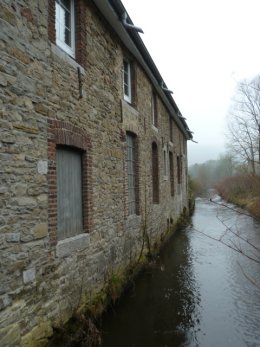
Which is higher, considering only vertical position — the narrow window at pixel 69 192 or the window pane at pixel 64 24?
the window pane at pixel 64 24

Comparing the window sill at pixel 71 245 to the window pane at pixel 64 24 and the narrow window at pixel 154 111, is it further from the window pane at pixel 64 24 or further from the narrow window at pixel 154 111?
the narrow window at pixel 154 111

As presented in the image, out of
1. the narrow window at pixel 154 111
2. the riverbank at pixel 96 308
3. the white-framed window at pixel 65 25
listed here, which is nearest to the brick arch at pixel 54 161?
the riverbank at pixel 96 308

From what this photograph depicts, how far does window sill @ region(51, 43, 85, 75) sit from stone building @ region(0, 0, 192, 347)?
0.06 feet

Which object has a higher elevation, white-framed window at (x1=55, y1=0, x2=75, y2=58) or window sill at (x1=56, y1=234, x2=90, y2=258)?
white-framed window at (x1=55, y1=0, x2=75, y2=58)

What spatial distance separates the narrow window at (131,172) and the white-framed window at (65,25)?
11.0 feet

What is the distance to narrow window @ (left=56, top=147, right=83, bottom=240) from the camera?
513cm

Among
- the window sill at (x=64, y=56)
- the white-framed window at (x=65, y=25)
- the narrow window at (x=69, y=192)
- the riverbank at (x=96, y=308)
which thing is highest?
the white-framed window at (x=65, y=25)

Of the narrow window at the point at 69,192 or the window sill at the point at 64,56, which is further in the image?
the narrow window at the point at 69,192

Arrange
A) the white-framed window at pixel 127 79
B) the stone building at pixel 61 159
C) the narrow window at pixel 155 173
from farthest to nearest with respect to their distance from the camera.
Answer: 1. the narrow window at pixel 155 173
2. the white-framed window at pixel 127 79
3. the stone building at pixel 61 159

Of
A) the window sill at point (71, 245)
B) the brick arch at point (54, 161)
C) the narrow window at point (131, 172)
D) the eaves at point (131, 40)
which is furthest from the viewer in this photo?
the narrow window at point (131, 172)

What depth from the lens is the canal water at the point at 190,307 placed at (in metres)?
5.36

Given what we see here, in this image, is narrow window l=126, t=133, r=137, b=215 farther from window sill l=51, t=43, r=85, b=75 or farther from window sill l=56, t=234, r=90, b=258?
window sill l=51, t=43, r=85, b=75

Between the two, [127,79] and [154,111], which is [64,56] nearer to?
[127,79]

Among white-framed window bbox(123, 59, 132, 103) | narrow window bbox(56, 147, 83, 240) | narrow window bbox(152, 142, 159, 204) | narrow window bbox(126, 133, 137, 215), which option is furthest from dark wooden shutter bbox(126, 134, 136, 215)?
narrow window bbox(56, 147, 83, 240)
